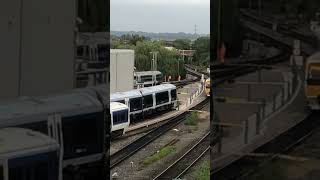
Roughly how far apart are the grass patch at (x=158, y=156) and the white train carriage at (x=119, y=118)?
119 centimetres

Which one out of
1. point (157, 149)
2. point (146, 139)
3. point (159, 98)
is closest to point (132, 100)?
point (146, 139)

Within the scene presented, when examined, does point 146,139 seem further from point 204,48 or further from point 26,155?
point 26,155

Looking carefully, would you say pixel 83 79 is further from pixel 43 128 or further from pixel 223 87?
pixel 223 87

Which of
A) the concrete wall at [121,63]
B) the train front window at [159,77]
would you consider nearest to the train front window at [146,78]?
the train front window at [159,77]

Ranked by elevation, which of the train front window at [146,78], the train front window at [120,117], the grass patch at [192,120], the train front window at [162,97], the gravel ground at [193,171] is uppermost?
the train front window at [146,78]

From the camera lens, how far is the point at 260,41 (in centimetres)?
204

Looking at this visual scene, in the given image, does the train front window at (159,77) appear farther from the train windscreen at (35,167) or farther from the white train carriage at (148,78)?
the train windscreen at (35,167)

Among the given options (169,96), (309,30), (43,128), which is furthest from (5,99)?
(169,96)

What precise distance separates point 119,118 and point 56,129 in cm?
609

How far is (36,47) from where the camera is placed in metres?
2.12

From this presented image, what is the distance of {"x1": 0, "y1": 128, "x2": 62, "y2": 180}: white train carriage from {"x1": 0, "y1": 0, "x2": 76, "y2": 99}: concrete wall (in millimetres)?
182

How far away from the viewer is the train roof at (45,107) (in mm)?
1980

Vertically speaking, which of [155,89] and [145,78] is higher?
[145,78]

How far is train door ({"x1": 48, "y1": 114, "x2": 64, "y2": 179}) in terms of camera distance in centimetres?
209
